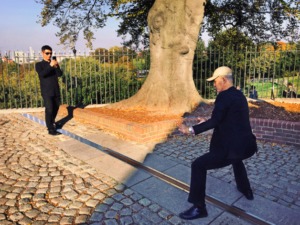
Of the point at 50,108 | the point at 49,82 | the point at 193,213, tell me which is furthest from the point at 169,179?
the point at 49,82

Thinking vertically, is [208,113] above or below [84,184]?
above

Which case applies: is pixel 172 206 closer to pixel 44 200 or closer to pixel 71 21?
pixel 44 200

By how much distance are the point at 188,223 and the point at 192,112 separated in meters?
4.96

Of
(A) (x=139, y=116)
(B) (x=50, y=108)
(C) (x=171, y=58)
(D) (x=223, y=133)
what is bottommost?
(A) (x=139, y=116)

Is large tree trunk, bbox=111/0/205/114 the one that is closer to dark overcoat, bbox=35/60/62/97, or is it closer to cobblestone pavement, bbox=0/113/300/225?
cobblestone pavement, bbox=0/113/300/225

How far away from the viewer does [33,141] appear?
5758 mm

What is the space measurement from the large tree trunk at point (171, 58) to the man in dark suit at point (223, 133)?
15.5 feet

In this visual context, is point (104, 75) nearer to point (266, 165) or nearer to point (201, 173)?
point (266, 165)

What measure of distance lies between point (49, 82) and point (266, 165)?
497 centimetres

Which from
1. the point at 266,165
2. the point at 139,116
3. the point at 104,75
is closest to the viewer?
the point at 266,165

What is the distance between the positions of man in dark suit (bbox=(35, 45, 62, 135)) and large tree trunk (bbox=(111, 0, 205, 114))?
260 centimetres

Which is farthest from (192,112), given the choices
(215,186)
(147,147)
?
(215,186)

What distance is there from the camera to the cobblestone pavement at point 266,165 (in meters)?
3.60

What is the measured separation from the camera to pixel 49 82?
6.07 meters
